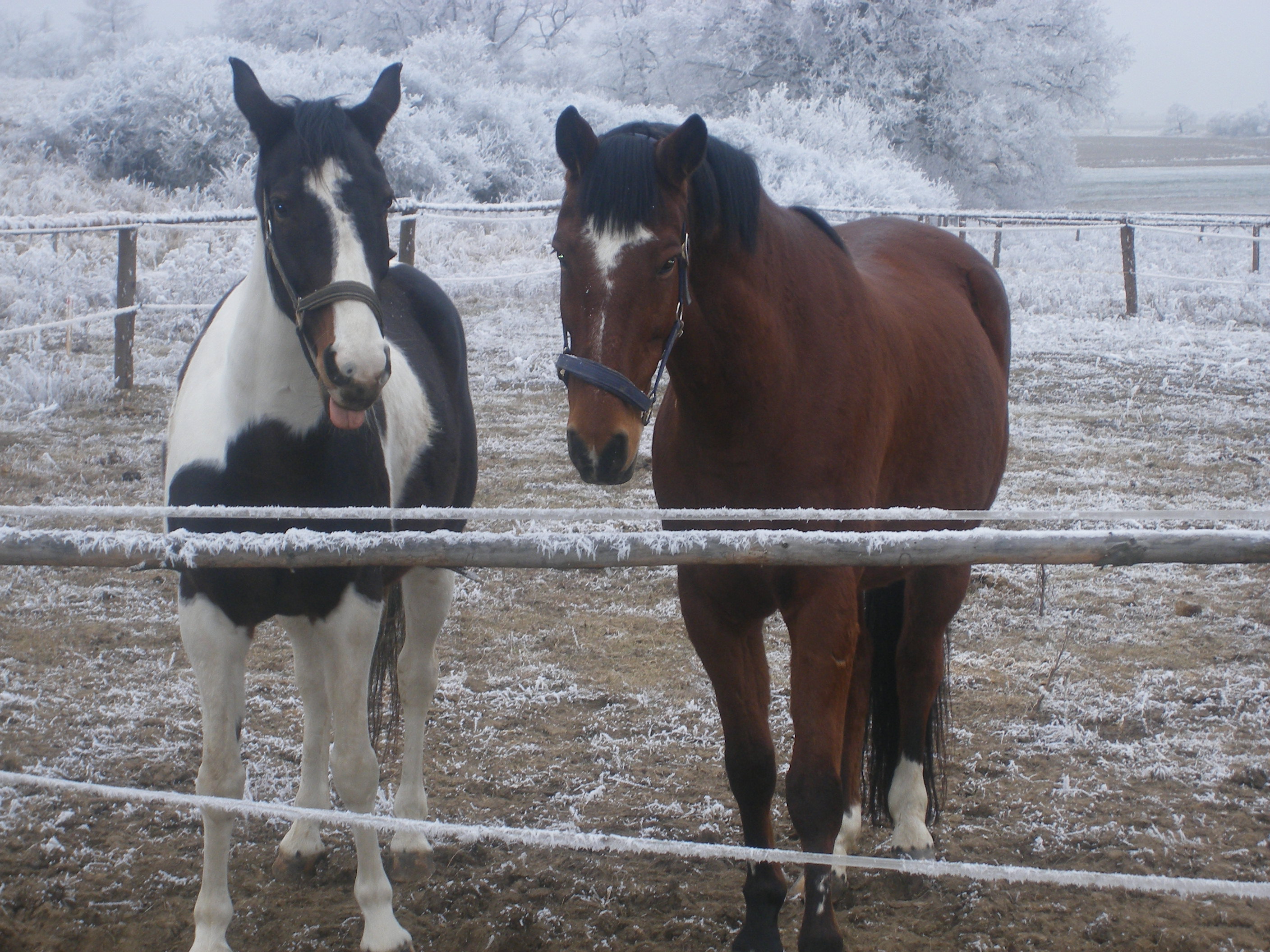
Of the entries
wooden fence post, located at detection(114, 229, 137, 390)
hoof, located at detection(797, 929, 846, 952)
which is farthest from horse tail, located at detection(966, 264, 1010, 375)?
wooden fence post, located at detection(114, 229, 137, 390)

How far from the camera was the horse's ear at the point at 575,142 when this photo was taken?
1.91m

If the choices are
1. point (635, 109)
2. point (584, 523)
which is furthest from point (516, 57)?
point (584, 523)

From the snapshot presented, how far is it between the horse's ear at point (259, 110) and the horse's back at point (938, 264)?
1763 mm

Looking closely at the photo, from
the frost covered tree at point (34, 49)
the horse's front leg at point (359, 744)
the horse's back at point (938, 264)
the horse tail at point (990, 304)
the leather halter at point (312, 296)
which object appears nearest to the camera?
the leather halter at point (312, 296)

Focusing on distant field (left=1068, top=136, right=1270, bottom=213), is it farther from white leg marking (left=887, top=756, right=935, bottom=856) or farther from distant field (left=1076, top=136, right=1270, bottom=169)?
white leg marking (left=887, top=756, right=935, bottom=856)

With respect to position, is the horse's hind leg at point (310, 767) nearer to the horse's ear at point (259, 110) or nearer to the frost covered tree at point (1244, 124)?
the horse's ear at point (259, 110)

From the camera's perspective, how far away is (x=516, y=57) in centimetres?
3959

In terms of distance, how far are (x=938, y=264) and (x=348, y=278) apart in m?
2.18

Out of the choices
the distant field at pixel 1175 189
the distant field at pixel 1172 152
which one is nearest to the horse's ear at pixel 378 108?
the distant field at pixel 1175 189

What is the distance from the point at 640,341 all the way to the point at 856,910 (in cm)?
162

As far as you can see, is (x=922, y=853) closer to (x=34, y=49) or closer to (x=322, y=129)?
(x=322, y=129)

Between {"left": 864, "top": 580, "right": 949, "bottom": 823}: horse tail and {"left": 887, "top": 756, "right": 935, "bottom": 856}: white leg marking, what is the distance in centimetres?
4

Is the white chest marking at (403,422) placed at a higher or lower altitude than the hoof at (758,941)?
higher

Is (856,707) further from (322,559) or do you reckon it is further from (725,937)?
(322,559)
